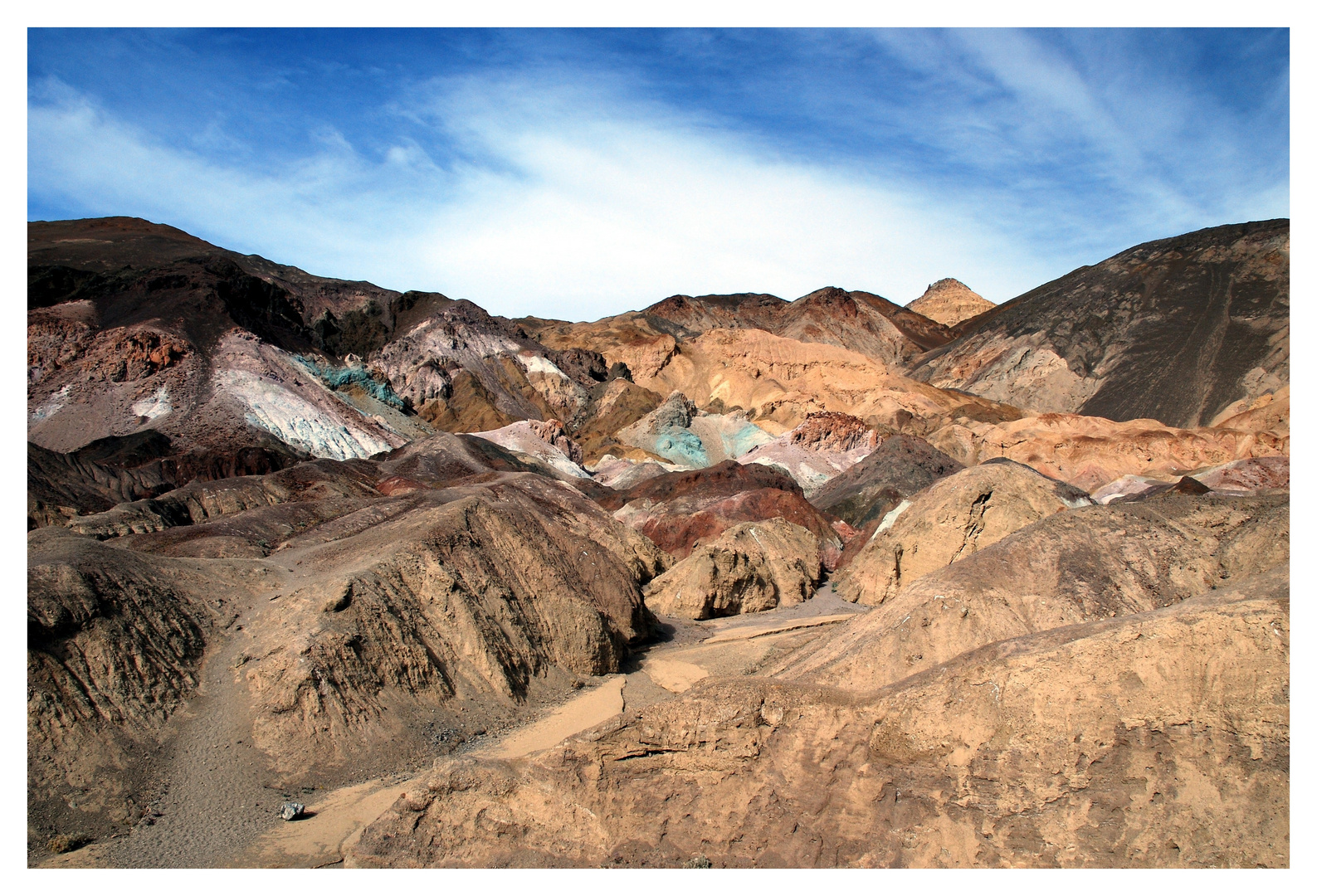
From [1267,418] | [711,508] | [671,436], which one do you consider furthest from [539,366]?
[1267,418]

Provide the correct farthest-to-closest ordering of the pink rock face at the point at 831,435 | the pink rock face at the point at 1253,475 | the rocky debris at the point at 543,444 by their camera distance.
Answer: the pink rock face at the point at 831,435
the rocky debris at the point at 543,444
the pink rock face at the point at 1253,475

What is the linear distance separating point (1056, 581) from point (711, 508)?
64.7 ft

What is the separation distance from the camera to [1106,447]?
48562 millimetres

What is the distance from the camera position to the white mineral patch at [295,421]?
43469mm

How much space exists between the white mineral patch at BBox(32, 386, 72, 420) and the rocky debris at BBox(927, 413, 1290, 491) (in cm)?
4735

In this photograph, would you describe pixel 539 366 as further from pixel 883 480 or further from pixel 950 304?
pixel 950 304

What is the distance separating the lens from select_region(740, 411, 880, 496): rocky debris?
51.7 m

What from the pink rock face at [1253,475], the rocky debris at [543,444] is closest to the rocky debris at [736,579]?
the pink rock face at [1253,475]

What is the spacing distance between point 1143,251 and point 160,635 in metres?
98.5

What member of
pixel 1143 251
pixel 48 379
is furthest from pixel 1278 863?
pixel 1143 251

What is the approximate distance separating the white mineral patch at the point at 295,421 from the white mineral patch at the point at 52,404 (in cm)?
691

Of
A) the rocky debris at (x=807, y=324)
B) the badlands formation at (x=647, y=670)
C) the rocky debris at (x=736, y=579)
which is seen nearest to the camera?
the badlands formation at (x=647, y=670)

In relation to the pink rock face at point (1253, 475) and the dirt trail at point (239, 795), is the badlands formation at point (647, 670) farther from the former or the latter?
the pink rock face at point (1253, 475)

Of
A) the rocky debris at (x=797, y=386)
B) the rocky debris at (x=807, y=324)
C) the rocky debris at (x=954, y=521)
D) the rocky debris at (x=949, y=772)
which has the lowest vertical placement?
the rocky debris at (x=949, y=772)
